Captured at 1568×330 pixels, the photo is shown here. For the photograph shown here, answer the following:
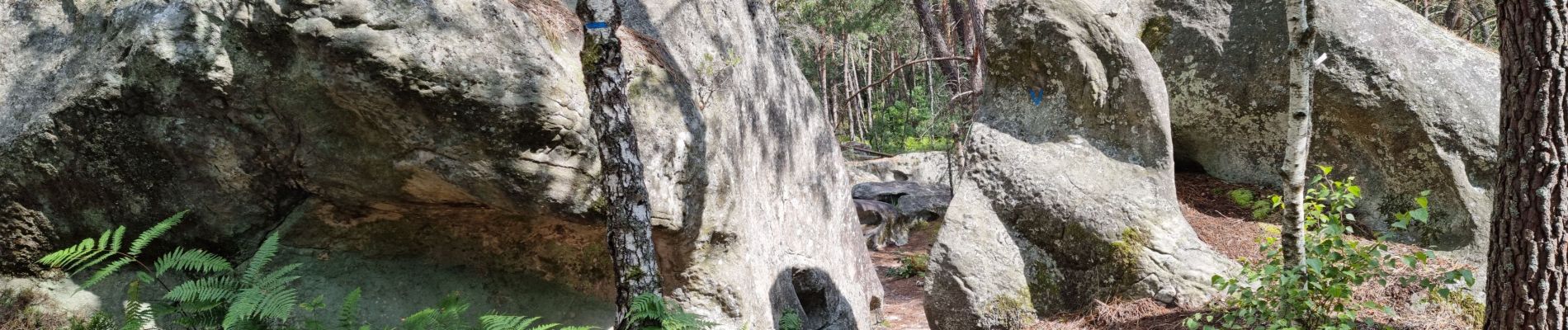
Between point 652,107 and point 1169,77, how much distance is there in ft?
16.6

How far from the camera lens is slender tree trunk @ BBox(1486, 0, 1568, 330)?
10.8ft

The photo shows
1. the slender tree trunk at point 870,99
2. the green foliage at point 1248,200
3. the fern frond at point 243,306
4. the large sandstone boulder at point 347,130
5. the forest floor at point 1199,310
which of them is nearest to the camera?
the fern frond at point 243,306

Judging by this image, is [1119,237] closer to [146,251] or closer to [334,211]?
[334,211]

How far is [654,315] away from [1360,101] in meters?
5.90

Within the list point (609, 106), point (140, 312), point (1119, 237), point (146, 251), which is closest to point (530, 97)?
point (609, 106)

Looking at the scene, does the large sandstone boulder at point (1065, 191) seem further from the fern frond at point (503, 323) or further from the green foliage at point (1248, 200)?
the fern frond at point (503, 323)

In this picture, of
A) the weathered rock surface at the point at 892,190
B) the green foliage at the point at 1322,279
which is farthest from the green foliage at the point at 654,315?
the weathered rock surface at the point at 892,190

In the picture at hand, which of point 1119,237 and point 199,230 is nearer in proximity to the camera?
point 199,230

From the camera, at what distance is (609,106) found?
164 inches

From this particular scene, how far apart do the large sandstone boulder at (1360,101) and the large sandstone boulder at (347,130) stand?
14.7 feet

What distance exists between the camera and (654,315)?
412 cm

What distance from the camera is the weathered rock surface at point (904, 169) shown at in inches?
682

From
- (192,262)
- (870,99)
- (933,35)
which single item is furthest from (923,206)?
(870,99)

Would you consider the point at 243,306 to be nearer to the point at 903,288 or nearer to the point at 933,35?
the point at 903,288
